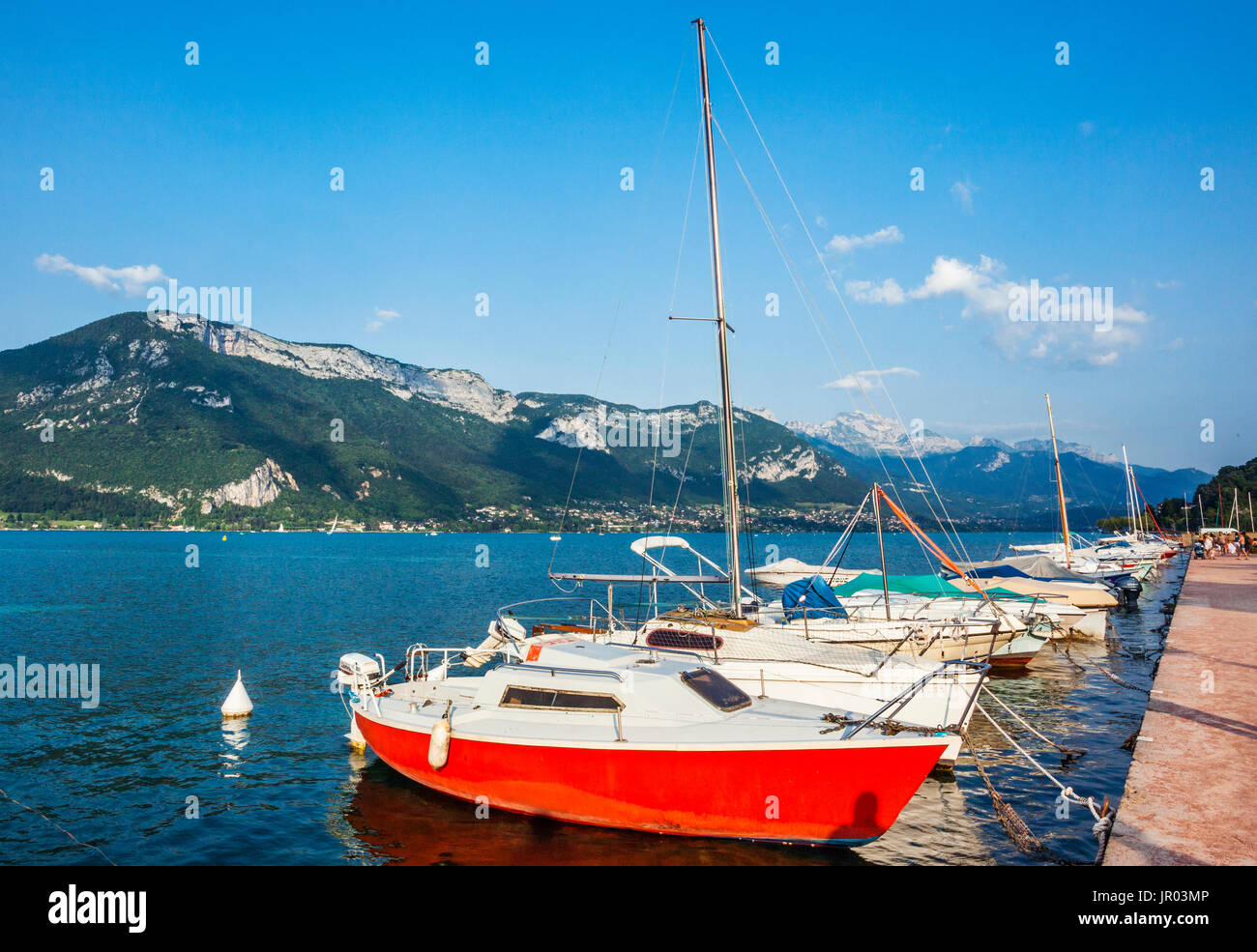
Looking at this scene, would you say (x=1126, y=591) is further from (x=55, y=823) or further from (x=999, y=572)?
(x=55, y=823)

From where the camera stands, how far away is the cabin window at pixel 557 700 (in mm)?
13009

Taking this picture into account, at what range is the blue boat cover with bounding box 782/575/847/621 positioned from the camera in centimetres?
2316

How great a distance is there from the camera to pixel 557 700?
529 inches

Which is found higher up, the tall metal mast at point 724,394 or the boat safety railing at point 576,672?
the tall metal mast at point 724,394

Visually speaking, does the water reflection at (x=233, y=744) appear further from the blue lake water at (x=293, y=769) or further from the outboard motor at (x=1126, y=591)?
the outboard motor at (x=1126, y=591)

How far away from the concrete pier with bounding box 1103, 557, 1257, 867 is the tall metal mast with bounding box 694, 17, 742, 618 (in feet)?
31.0

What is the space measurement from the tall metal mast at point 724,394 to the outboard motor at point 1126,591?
33290mm

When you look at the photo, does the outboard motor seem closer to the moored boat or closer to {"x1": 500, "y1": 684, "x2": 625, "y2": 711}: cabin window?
the moored boat

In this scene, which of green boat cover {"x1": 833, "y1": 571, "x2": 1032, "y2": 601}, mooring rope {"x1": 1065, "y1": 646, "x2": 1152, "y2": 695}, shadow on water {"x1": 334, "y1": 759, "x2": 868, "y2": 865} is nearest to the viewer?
shadow on water {"x1": 334, "y1": 759, "x2": 868, "y2": 865}

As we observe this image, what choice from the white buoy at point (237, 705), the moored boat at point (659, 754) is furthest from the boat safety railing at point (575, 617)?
the white buoy at point (237, 705)

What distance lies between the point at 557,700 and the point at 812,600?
480 inches

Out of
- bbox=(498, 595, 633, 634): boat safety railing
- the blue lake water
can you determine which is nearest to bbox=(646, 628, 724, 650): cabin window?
bbox=(498, 595, 633, 634): boat safety railing

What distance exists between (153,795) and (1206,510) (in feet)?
442
